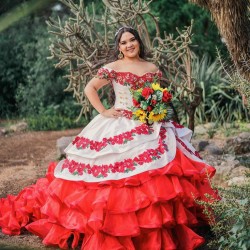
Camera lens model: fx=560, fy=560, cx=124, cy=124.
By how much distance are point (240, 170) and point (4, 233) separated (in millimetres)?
2785

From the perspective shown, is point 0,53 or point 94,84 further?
point 0,53

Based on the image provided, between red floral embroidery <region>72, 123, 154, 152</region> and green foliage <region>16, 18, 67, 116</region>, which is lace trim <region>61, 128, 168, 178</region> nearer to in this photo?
red floral embroidery <region>72, 123, 154, 152</region>

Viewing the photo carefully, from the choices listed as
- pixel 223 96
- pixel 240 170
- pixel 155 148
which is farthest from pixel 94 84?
pixel 223 96

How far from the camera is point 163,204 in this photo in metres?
3.78

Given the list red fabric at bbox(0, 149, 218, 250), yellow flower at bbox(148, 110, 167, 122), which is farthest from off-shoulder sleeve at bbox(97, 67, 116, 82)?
red fabric at bbox(0, 149, 218, 250)

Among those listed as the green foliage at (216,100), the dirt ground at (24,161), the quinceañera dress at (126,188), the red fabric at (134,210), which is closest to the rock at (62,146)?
the dirt ground at (24,161)

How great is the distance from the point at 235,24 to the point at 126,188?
6.07ft

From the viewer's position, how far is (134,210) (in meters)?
3.72

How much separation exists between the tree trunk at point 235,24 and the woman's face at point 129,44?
0.91m

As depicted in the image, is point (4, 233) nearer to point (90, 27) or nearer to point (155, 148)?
point (155, 148)

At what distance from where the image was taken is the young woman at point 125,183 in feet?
12.3

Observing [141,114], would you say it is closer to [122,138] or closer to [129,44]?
[122,138]

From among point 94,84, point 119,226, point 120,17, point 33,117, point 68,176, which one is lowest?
point 33,117

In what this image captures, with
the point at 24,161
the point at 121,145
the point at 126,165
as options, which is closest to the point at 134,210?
the point at 126,165
